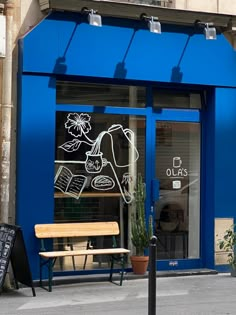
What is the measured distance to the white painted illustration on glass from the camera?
358 inches

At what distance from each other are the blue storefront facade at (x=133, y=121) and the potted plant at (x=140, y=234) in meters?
0.31

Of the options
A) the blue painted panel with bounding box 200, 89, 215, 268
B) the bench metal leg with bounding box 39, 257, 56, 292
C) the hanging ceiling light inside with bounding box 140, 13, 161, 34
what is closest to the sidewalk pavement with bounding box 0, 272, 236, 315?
the bench metal leg with bounding box 39, 257, 56, 292

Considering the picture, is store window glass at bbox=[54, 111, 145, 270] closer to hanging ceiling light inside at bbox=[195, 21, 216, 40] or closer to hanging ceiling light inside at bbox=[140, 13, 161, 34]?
hanging ceiling light inside at bbox=[140, 13, 161, 34]

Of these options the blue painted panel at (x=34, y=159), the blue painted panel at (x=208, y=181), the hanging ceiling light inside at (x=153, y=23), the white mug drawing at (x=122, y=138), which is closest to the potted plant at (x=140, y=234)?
the white mug drawing at (x=122, y=138)

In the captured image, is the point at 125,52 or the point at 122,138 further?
the point at 122,138

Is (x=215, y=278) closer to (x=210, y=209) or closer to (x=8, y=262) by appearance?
(x=210, y=209)

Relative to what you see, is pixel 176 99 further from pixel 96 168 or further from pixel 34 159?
pixel 34 159

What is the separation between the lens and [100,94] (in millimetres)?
9328

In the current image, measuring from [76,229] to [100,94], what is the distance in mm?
2002

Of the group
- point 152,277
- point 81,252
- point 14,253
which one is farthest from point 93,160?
point 152,277

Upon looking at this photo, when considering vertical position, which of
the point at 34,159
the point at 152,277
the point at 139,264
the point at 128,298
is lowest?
the point at 128,298

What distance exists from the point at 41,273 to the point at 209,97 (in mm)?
3730

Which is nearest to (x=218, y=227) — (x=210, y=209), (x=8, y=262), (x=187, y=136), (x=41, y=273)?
(x=210, y=209)

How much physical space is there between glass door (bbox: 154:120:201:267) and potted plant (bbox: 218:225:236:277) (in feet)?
1.69
